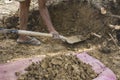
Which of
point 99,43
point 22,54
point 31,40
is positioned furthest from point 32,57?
point 99,43

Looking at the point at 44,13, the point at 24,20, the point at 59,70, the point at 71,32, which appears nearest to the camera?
the point at 59,70

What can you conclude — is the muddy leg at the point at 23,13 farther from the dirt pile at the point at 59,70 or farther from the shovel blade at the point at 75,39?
the dirt pile at the point at 59,70

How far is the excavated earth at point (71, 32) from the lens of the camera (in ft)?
18.1

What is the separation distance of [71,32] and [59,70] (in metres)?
1.63

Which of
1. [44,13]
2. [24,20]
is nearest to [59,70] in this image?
[44,13]

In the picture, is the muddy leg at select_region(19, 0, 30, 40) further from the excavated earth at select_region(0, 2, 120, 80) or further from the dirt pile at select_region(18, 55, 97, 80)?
the dirt pile at select_region(18, 55, 97, 80)

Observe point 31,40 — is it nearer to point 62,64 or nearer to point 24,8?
point 24,8

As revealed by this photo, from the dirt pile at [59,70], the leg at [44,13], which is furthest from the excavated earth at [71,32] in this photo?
the leg at [44,13]

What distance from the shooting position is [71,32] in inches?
247

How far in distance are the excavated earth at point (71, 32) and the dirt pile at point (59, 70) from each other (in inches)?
2.7

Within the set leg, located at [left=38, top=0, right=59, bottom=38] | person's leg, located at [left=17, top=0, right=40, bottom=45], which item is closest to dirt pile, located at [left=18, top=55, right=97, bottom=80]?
leg, located at [left=38, top=0, right=59, bottom=38]

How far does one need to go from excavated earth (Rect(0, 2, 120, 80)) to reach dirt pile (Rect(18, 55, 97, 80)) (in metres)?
0.07

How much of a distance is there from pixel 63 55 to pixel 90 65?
44 centimetres

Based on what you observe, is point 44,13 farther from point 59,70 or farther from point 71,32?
point 59,70
